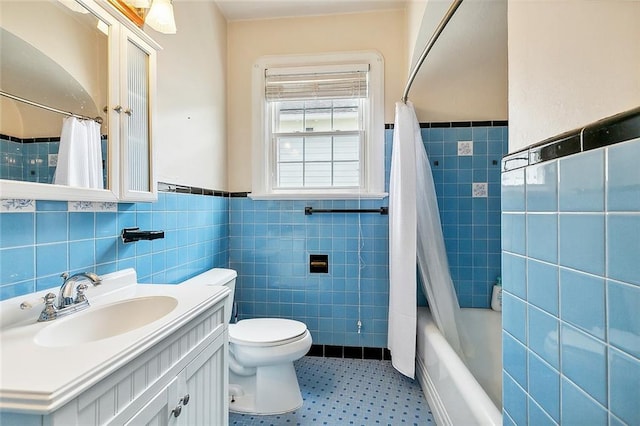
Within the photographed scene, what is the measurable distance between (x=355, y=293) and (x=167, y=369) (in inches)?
63.0

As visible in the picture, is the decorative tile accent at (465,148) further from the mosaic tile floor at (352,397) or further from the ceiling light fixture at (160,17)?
the ceiling light fixture at (160,17)

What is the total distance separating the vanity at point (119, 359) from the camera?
1.85ft

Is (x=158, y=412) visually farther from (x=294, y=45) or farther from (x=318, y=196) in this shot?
(x=294, y=45)

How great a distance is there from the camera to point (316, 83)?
230 cm

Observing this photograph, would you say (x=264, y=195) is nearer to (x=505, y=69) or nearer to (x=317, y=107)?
(x=317, y=107)

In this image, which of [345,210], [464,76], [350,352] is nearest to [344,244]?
[345,210]

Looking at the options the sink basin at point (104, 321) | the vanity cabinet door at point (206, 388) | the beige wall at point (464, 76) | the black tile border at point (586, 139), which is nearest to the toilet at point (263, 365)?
the vanity cabinet door at point (206, 388)

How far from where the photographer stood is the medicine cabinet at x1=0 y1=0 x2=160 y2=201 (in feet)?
2.81

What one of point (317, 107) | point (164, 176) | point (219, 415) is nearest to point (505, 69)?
point (317, 107)

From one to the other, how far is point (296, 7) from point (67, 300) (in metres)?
2.27

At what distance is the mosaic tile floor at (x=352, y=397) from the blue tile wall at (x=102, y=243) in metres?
0.95

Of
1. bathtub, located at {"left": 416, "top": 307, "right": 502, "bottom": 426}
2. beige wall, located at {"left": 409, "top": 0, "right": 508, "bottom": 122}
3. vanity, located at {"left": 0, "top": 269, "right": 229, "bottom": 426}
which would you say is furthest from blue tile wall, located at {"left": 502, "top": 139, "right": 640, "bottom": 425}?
beige wall, located at {"left": 409, "top": 0, "right": 508, "bottom": 122}

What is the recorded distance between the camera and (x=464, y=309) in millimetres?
2170

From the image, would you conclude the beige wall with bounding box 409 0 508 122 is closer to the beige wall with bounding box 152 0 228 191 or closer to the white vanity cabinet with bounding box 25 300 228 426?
the beige wall with bounding box 152 0 228 191
